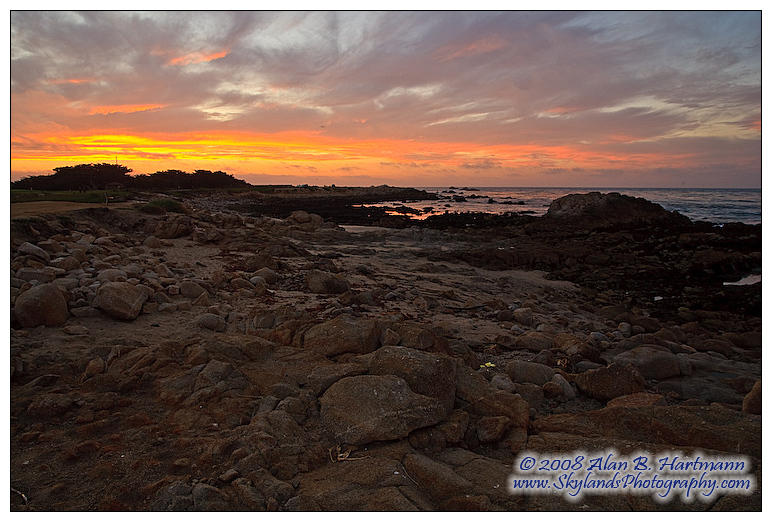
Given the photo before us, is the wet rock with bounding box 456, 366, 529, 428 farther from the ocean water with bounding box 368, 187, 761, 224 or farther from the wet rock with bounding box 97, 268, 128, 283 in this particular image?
the ocean water with bounding box 368, 187, 761, 224

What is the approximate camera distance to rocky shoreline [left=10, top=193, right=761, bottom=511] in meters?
2.87

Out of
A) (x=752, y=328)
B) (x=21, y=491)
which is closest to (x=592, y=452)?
(x=21, y=491)

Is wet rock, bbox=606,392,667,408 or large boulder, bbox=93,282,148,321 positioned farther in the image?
large boulder, bbox=93,282,148,321

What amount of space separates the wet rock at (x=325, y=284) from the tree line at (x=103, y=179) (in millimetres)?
19007

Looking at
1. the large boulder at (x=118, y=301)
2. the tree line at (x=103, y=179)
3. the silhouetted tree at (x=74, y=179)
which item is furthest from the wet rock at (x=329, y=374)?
the silhouetted tree at (x=74, y=179)

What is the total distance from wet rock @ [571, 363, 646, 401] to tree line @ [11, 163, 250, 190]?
24.7 metres

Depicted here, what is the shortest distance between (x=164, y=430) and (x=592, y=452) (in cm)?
332

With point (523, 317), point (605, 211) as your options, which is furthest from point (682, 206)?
point (523, 317)

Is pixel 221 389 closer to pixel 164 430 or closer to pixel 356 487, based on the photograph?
pixel 164 430

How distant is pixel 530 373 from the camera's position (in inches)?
195

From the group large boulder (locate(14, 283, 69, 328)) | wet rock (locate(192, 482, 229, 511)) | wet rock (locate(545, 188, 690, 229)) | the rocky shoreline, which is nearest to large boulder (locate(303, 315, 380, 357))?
the rocky shoreline

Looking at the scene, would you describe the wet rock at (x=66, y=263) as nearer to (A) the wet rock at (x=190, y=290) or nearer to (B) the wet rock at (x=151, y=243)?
(A) the wet rock at (x=190, y=290)

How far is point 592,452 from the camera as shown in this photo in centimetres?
326

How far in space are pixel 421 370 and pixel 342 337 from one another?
1417 mm
